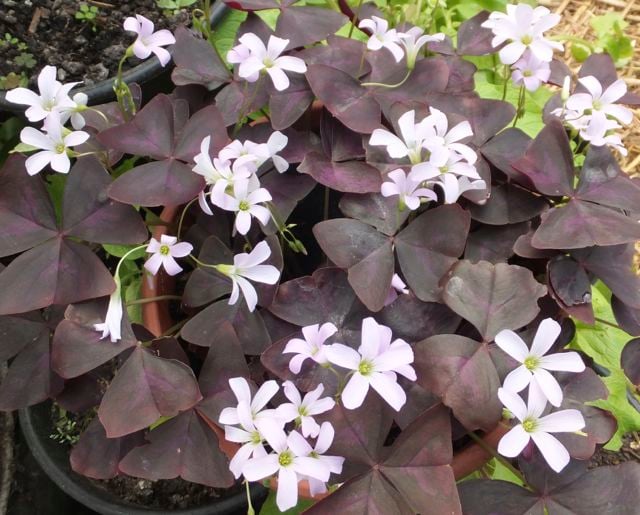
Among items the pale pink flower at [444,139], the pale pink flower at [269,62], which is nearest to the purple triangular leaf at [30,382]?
the pale pink flower at [269,62]

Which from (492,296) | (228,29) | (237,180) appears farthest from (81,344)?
(228,29)

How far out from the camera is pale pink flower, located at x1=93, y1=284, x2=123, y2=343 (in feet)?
2.63

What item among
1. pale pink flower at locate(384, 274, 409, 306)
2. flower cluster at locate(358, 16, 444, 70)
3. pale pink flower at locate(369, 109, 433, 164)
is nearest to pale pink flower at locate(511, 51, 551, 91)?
flower cluster at locate(358, 16, 444, 70)

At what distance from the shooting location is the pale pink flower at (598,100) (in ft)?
3.03

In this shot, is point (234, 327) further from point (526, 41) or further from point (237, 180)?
point (526, 41)

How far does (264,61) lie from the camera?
35.2 inches

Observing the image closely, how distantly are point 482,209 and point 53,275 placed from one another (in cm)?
55

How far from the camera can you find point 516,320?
79cm

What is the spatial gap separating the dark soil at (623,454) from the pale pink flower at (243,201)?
993 mm

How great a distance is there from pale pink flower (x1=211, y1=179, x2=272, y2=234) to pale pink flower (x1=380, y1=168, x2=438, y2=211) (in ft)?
0.47

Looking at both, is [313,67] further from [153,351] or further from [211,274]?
[153,351]

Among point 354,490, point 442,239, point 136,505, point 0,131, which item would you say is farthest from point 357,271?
point 0,131

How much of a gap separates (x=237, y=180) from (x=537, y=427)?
16.6 inches

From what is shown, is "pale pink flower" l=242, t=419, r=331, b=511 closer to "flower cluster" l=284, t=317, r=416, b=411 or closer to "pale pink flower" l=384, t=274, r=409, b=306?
"flower cluster" l=284, t=317, r=416, b=411
